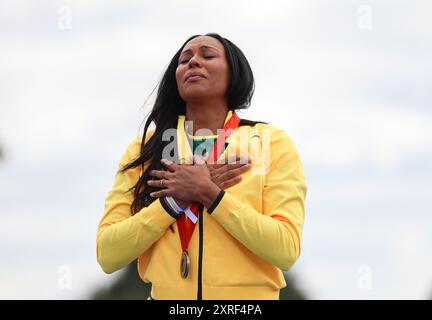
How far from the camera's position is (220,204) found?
5887 millimetres

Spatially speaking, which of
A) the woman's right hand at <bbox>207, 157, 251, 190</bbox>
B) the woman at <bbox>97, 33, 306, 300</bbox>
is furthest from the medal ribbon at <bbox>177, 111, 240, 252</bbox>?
the woman's right hand at <bbox>207, 157, 251, 190</bbox>

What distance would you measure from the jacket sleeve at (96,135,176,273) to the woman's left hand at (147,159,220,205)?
0.14 metres

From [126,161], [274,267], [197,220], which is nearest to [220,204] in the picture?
[197,220]

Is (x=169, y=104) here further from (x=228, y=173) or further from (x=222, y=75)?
(x=228, y=173)

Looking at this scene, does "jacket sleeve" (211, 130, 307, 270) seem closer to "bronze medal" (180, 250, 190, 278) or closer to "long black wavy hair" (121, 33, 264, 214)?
"bronze medal" (180, 250, 190, 278)

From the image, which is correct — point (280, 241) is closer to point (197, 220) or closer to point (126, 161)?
point (197, 220)

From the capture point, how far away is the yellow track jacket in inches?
231

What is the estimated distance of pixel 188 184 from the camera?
19.8 feet

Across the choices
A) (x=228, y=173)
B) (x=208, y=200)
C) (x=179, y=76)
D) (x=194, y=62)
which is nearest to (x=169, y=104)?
(x=179, y=76)

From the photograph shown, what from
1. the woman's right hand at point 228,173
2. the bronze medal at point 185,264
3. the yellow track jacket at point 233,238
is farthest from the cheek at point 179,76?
the bronze medal at point 185,264

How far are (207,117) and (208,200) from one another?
0.87 meters

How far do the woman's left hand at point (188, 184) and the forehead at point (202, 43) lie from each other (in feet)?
3.16

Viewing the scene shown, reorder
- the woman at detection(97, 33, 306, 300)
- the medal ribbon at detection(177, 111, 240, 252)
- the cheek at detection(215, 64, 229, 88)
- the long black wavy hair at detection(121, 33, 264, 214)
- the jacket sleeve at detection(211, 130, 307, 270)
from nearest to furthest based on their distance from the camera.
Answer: the jacket sleeve at detection(211, 130, 307, 270), the woman at detection(97, 33, 306, 300), the medal ribbon at detection(177, 111, 240, 252), the long black wavy hair at detection(121, 33, 264, 214), the cheek at detection(215, 64, 229, 88)
